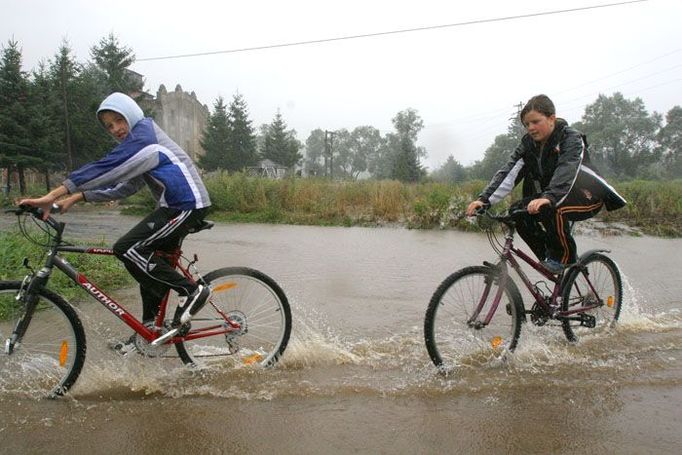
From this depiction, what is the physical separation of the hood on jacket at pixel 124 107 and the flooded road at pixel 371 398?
1.78 meters

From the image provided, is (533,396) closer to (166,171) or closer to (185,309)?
(185,309)

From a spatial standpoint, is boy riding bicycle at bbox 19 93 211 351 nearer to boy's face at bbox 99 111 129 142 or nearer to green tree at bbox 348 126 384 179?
boy's face at bbox 99 111 129 142

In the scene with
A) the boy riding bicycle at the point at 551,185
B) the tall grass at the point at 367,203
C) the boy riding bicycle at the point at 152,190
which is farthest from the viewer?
the tall grass at the point at 367,203

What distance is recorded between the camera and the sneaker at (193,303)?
362 centimetres

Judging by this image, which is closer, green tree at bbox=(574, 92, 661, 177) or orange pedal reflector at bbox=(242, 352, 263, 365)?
orange pedal reflector at bbox=(242, 352, 263, 365)

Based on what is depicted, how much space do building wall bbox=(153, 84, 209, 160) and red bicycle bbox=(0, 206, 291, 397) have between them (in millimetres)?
55893

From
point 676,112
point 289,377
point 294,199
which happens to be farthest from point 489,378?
point 676,112

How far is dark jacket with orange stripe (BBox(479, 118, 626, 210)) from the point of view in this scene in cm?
400

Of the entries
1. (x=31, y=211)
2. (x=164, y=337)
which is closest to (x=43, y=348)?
(x=164, y=337)

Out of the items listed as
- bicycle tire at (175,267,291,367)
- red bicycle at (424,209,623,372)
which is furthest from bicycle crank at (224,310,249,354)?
red bicycle at (424,209,623,372)

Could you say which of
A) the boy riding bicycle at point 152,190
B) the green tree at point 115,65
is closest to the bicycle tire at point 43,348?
the boy riding bicycle at point 152,190

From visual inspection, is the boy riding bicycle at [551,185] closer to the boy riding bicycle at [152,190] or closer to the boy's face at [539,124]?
the boy's face at [539,124]

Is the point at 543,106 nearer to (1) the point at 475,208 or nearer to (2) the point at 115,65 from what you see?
(1) the point at 475,208

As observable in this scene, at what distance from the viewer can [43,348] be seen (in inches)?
136
